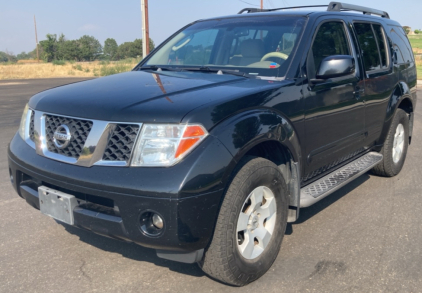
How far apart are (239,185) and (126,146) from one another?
728 millimetres

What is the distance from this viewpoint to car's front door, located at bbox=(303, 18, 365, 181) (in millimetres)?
3561

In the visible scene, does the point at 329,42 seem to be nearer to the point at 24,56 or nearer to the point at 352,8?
the point at 352,8

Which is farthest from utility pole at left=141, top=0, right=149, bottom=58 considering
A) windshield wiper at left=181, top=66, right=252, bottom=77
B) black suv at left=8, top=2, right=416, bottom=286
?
windshield wiper at left=181, top=66, right=252, bottom=77

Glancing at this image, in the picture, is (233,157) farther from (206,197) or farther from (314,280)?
(314,280)

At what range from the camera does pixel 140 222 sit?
2463mm

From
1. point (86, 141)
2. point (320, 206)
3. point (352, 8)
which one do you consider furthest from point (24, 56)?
point (86, 141)

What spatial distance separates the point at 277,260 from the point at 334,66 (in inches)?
63.5

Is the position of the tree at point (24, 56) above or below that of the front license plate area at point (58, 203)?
above

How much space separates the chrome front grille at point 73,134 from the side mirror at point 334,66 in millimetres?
1948

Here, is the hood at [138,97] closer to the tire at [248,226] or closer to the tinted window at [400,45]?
the tire at [248,226]

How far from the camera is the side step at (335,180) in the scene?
3.52 m

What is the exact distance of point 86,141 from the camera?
262cm

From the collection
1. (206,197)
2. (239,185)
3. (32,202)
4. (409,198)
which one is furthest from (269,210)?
(409,198)

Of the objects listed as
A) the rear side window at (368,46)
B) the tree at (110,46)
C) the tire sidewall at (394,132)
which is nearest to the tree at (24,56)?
the tree at (110,46)
